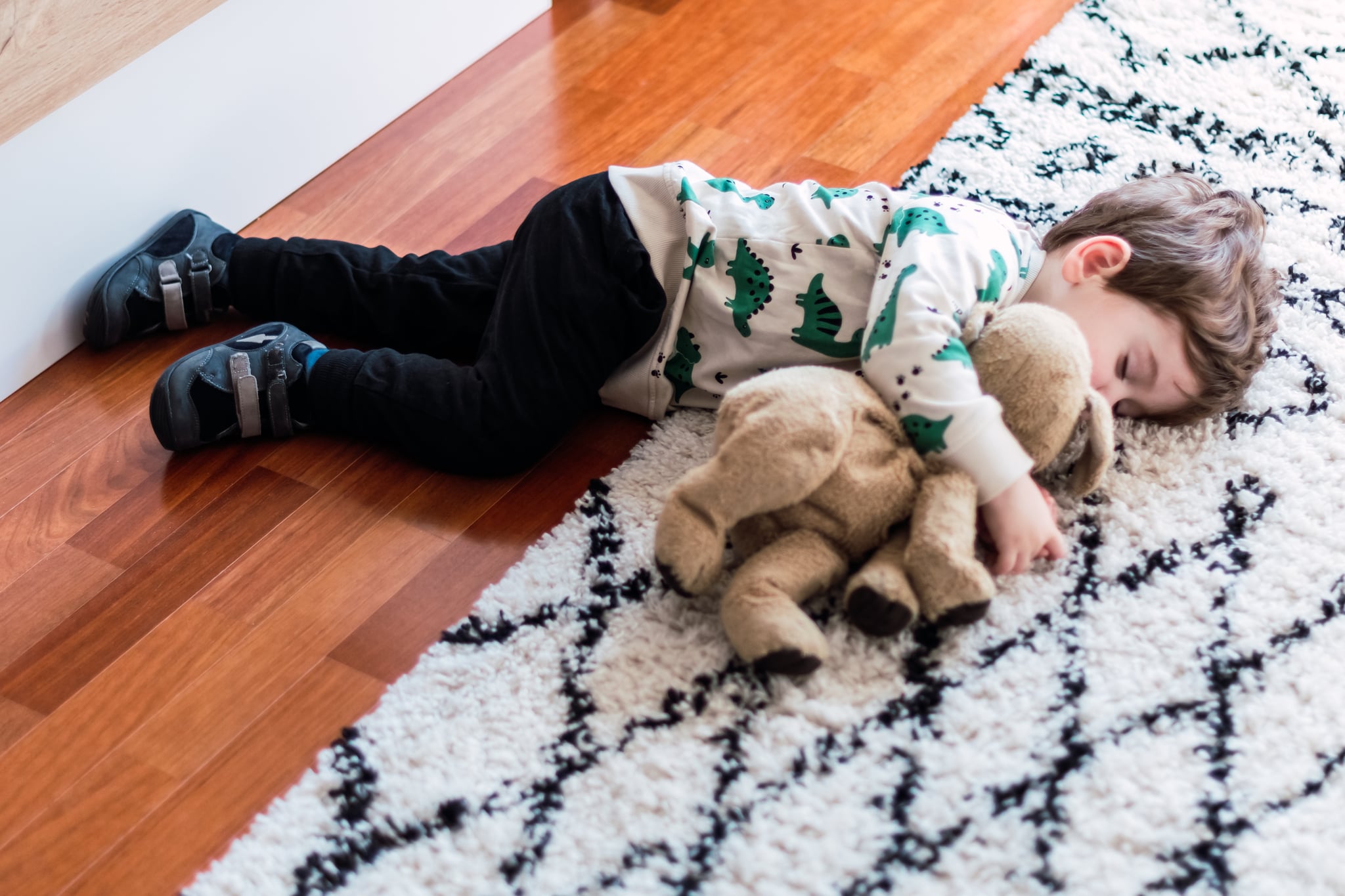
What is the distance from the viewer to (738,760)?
885 millimetres

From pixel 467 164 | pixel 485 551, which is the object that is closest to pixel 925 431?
pixel 485 551

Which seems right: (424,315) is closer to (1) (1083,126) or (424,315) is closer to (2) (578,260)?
(2) (578,260)

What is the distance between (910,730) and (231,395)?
727 mm

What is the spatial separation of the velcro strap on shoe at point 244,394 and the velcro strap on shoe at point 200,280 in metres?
0.18

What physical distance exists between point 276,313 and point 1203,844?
1045 mm

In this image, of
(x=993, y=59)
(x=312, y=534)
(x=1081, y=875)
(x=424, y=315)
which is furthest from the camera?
(x=993, y=59)

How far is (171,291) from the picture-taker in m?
1.32

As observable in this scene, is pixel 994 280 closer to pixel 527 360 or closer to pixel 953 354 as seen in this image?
pixel 953 354

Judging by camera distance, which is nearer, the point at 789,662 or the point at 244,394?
the point at 789,662

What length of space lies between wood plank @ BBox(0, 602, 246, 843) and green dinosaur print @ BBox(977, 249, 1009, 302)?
706mm

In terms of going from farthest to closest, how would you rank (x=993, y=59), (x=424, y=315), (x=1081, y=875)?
1. (x=993, y=59)
2. (x=424, y=315)
3. (x=1081, y=875)

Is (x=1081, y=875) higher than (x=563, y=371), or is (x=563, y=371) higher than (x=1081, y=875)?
(x=563, y=371)

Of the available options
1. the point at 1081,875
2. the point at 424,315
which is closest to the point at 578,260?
the point at 424,315

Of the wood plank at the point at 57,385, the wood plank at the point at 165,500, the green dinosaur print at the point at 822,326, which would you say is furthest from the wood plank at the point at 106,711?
the green dinosaur print at the point at 822,326
